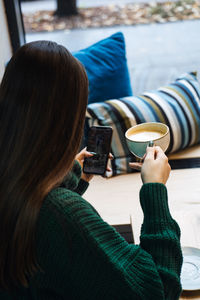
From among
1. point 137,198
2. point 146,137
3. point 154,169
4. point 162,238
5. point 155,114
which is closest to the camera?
point 162,238

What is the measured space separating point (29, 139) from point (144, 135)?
0.62 meters

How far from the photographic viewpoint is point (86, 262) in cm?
91

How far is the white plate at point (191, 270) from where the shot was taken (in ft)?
4.05

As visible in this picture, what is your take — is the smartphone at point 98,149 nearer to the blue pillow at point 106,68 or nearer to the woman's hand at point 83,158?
the woman's hand at point 83,158

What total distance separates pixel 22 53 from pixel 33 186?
255 mm

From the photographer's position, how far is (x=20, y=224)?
0.89 meters

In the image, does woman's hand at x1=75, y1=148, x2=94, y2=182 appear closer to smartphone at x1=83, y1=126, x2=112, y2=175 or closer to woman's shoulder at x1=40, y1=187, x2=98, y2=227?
smartphone at x1=83, y1=126, x2=112, y2=175

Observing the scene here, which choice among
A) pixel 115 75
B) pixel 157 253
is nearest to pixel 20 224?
pixel 157 253

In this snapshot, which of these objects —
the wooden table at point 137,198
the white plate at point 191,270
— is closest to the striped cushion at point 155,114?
the wooden table at point 137,198

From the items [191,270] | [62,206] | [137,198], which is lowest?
[137,198]

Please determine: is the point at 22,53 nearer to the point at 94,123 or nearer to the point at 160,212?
the point at 160,212

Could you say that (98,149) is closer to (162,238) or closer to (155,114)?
(162,238)

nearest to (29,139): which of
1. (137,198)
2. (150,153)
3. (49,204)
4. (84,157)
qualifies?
(49,204)

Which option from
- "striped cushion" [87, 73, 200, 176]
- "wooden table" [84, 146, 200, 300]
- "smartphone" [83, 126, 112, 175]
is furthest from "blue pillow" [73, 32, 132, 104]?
"smartphone" [83, 126, 112, 175]
